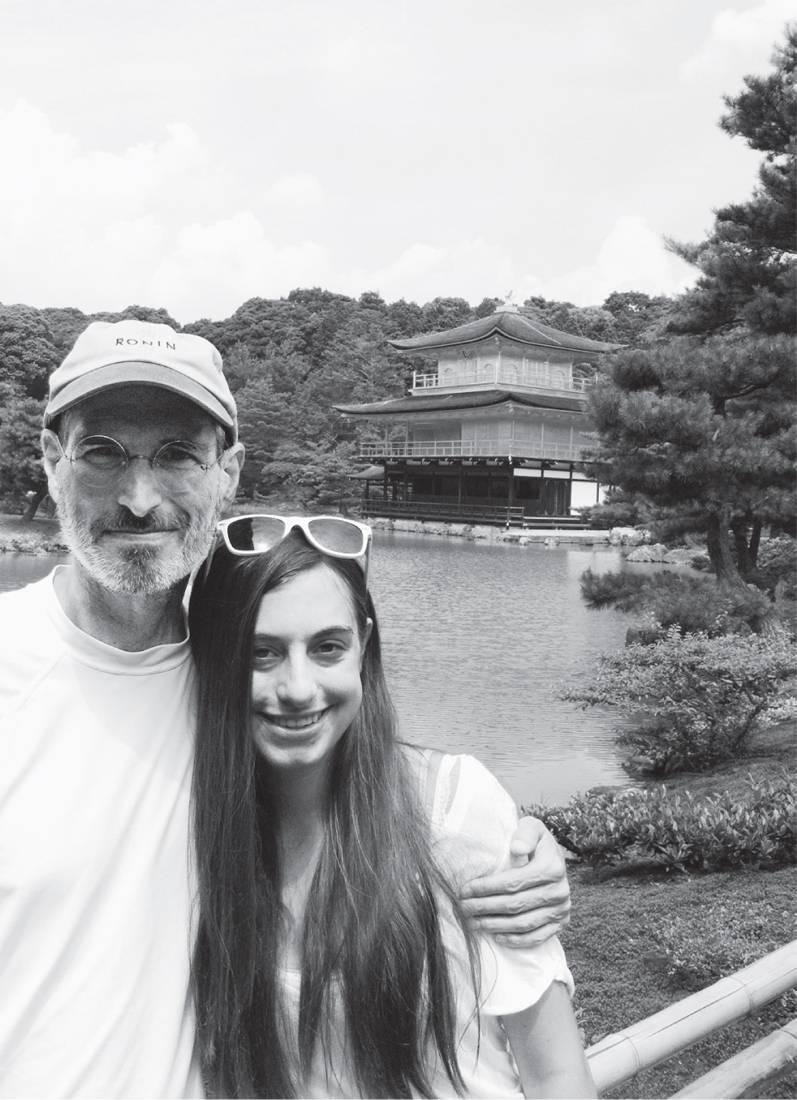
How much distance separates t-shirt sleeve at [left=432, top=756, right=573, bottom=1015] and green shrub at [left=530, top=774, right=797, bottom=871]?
360 centimetres

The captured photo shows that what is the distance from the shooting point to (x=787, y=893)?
406 centimetres

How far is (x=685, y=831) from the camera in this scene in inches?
182

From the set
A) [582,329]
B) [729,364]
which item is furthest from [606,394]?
[582,329]

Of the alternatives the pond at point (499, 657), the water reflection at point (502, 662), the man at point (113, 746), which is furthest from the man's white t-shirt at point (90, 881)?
the water reflection at point (502, 662)

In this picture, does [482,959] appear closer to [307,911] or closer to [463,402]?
[307,911]

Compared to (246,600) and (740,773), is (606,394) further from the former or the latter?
(246,600)

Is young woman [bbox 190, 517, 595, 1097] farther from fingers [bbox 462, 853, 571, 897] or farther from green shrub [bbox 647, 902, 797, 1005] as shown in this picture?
green shrub [bbox 647, 902, 797, 1005]

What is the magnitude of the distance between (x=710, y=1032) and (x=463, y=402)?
2582 centimetres

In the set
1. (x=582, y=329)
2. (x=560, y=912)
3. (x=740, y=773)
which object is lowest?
(x=740, y=773)

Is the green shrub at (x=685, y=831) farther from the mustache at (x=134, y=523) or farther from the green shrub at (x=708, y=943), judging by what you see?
the mustache at (x=134, y=523)

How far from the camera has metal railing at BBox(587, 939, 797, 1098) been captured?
6.30 ft

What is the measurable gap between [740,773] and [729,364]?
4.55 meters

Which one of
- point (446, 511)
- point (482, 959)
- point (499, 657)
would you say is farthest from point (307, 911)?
point (446, 511)

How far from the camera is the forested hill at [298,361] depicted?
1157 inches
